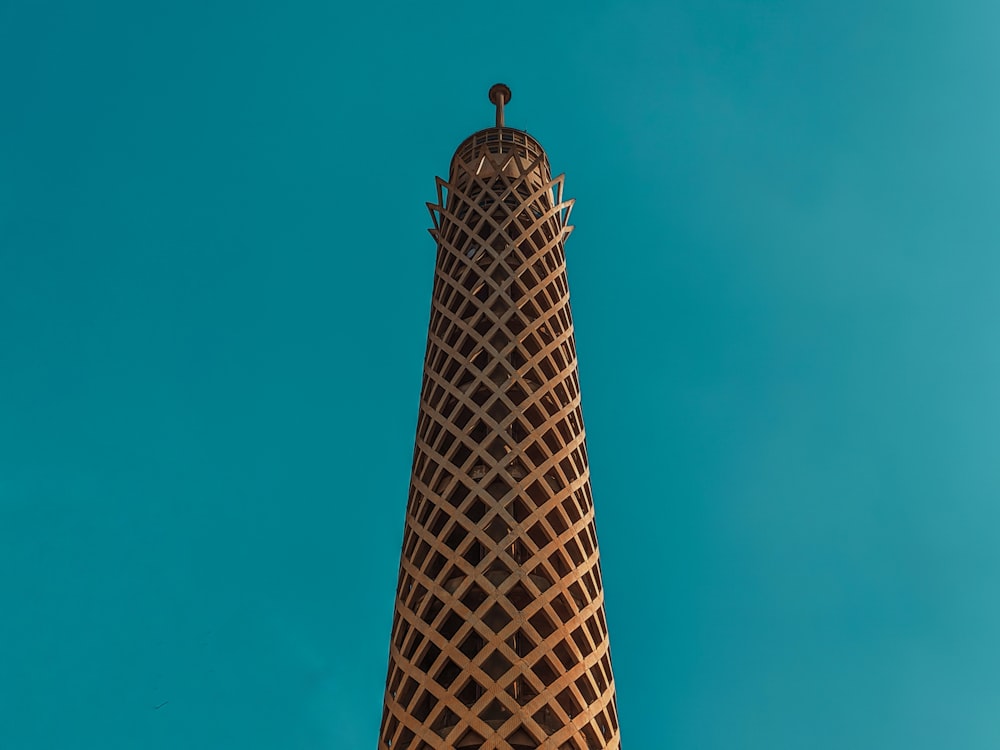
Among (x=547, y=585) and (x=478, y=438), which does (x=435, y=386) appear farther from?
(x=547, y=585)

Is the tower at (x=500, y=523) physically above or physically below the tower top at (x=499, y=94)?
below

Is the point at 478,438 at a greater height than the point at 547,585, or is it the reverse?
the point at 478,438

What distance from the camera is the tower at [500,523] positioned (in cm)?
2455

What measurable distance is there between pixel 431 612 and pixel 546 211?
1812 centimetres

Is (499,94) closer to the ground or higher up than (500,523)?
higher up

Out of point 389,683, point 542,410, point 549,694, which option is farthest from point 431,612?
point 542,410

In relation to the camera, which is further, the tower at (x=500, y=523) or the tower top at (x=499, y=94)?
the tower top at (x=499, y=94)

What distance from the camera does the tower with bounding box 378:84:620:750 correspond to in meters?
24.5

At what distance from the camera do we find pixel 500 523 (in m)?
27.9

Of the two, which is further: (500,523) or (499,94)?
(499,94)

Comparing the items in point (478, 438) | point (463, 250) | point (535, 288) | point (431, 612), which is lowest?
point (431, 612)

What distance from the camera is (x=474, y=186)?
39062 millimetres

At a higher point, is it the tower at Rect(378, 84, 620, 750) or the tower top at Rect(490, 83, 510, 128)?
the tower top at Rect(490, 83, 510, 128)

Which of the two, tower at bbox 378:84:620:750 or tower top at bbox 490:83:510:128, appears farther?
tower top at bbox 490:83:510:128
